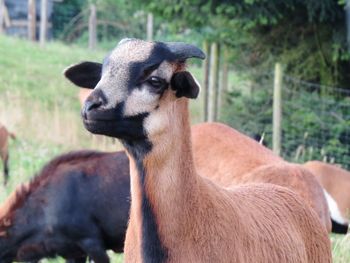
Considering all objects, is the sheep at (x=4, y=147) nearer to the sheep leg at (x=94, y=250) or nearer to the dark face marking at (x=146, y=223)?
the sheep leg at (x=94, y=250)

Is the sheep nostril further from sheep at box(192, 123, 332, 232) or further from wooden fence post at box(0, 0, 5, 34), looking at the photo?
wooden fence post at box(0, 0, 5, 34)

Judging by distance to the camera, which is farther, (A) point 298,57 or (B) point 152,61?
(A) point 298,57

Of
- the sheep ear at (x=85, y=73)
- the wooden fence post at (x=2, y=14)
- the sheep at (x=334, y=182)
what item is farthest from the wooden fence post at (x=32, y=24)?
the sheep ear at (x=85, y=73)

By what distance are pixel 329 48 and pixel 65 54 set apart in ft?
44.3

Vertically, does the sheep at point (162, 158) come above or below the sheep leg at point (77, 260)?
above

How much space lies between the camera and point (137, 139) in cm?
479

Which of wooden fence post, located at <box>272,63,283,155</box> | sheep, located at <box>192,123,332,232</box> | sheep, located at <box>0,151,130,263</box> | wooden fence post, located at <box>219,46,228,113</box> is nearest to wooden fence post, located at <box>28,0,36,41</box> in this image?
wooden fence post, located at <box>219,46,228,113</box>

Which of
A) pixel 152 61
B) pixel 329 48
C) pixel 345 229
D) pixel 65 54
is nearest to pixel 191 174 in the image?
pixel 152 61

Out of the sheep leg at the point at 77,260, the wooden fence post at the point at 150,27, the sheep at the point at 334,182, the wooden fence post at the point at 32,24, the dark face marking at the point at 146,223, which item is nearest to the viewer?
the dark face marking at the point at 146,223

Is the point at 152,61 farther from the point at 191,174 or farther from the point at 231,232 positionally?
the point at 231,232

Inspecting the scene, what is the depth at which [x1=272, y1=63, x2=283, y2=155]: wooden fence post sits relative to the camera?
Answer: 14.5 m

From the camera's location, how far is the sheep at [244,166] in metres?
7.98

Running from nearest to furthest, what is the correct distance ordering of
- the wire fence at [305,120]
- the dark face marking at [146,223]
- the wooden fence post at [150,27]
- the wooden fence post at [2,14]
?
the dark face marking at [146,223], the wire fence at [305,120], the wooden fence post at [150,27], the wooden fence post at [2,14]

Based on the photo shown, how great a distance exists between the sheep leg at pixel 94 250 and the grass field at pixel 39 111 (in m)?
0.96
